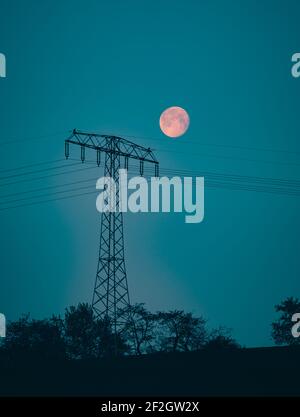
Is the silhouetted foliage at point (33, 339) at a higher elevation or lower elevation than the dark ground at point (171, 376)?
higher

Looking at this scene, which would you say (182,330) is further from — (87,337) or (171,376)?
(171,376)

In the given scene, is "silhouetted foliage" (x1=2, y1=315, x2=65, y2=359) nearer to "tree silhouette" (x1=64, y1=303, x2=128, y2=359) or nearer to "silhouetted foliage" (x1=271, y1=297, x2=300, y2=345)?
"tree silhouette" (x1=64, y1=303, x2=128, y2=359)

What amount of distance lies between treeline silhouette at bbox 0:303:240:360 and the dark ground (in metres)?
27.5

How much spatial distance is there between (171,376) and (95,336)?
39.6 metres

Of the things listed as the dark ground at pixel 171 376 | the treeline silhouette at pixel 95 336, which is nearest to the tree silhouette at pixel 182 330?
the treeline silhouette at pixel 95 336

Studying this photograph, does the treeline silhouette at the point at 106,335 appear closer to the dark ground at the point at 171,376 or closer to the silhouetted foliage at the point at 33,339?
the silhouetted foliage at the point at 33,339

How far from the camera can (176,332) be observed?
2945 inches

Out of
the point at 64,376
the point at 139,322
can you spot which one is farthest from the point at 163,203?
the point at 64,376

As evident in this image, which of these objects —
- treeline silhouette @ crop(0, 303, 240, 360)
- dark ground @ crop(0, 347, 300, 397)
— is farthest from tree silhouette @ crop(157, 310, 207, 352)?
dark ground @ crop(0, 347, 300, 397)

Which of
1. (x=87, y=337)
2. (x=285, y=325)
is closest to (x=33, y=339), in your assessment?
(x=87, y=337)

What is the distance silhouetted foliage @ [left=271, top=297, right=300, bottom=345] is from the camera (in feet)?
252

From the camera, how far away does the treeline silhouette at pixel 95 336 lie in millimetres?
61219

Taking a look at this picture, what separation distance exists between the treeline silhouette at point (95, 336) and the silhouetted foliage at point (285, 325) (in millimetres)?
5887
